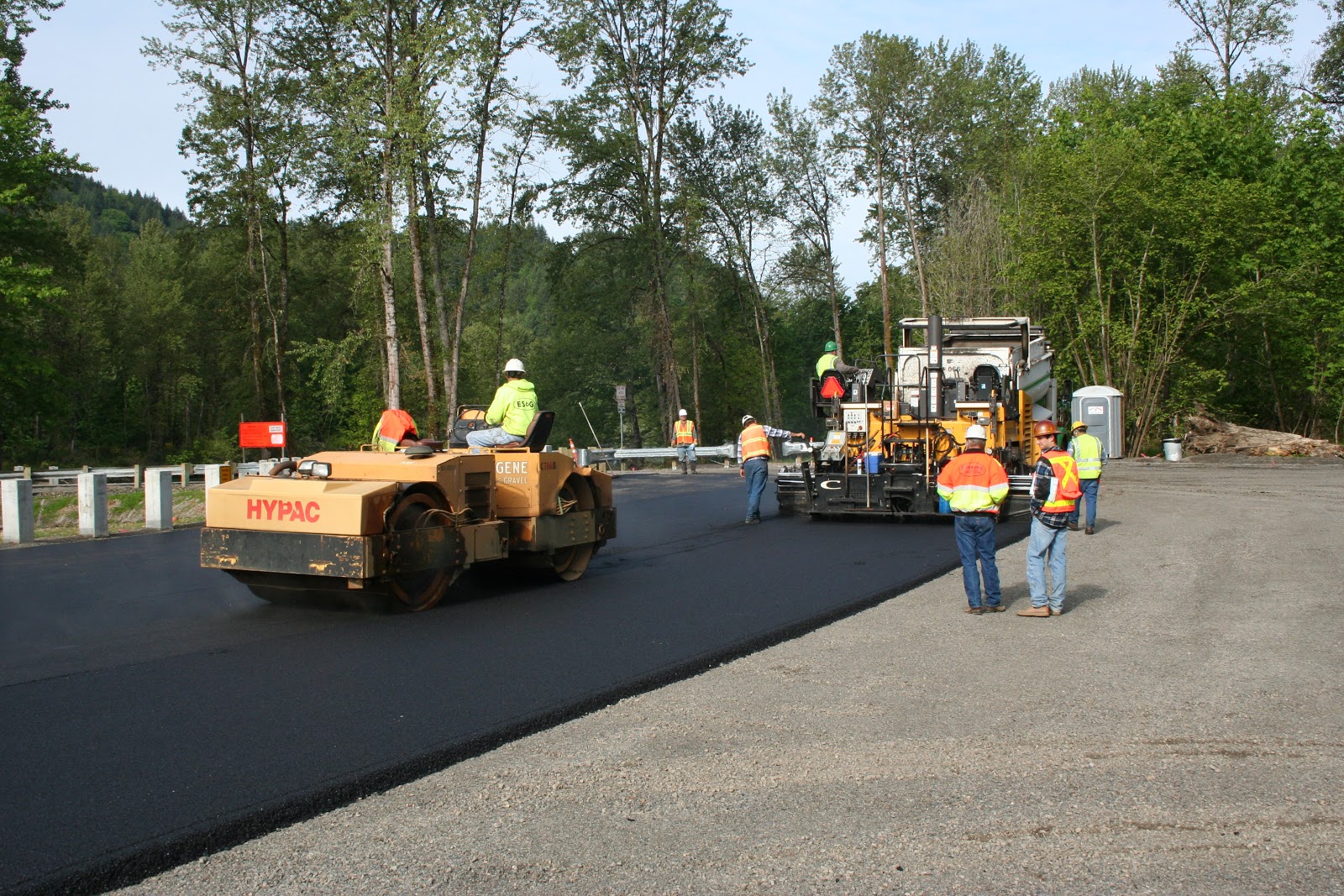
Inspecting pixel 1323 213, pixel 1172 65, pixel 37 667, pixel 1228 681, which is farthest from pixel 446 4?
pixel 1172 65

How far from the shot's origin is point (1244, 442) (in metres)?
34.5

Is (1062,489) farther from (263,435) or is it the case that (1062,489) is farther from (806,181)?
(806,181)

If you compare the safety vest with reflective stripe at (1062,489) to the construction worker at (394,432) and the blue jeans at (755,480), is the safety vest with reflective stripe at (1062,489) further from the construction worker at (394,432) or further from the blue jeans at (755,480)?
the blue jeans at (755,480)

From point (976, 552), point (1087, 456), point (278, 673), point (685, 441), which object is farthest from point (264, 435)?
point (976, 552)

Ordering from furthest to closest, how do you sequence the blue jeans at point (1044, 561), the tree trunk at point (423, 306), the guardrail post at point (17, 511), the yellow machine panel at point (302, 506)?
1. the tree trunk at point (423, 306)
2. the guardrail post at point (17, 511)
3. the blue jeans at point (1044, 561)
4. the yellow machine panel at point (302, 506)

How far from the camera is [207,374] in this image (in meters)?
58.3

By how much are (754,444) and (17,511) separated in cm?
969

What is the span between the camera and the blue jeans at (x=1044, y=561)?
8.82 metres

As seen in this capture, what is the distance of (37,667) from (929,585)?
7272 mm

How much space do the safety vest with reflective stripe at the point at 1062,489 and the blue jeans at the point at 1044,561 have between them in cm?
15

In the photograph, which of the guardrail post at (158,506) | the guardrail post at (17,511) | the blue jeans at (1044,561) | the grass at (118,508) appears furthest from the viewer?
the grass at (118,508)

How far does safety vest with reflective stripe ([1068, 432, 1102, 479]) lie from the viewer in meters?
14.4

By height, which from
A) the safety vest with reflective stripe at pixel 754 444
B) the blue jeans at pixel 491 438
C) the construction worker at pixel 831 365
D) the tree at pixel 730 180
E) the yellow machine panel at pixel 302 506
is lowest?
the yellow machine panel at pixel 302 506

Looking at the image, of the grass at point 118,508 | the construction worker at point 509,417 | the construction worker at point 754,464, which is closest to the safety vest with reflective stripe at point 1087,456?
the construction worker at point 754,464
